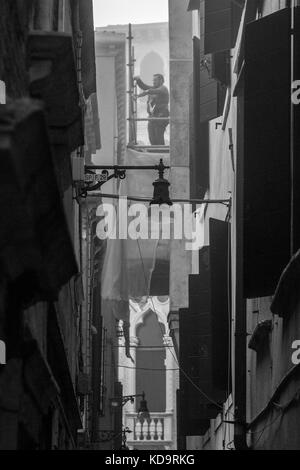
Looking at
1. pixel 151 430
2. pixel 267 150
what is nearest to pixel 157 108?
pixel 151 430

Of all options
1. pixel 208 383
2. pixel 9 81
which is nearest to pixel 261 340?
pixel 208 383

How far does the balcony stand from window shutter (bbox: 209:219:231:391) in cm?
3433

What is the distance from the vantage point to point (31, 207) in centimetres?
531

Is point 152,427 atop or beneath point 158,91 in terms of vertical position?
beneath

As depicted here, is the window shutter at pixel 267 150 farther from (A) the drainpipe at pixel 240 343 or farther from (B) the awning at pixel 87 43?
(B) the awning at pixel 87 43

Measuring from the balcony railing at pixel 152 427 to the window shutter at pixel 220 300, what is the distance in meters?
34.9

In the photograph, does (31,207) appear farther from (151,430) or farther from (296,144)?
(151,430)

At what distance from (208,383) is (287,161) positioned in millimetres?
8685

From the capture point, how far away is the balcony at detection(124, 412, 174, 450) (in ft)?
171

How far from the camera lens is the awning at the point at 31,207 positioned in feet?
16.0

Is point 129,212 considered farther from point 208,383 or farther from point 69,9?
point 69,9

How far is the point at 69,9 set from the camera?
1380 centimetres

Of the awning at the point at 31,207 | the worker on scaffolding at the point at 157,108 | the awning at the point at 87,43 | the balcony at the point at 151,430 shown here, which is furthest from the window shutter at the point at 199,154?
the balcony at the point at 151,430

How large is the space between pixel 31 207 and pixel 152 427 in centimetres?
4879
